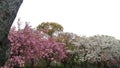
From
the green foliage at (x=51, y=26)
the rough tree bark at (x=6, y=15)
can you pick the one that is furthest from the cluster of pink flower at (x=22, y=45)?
the green foliage at (x=51, y=26)

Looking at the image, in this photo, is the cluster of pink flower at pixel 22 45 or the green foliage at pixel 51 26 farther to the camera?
the green foliage at pixel 51 26

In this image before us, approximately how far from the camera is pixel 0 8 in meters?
3.35

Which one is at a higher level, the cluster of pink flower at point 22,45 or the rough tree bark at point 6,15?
the cluster of pink flower at point 22,45

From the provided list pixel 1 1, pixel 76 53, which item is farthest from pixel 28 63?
pixel 1 1

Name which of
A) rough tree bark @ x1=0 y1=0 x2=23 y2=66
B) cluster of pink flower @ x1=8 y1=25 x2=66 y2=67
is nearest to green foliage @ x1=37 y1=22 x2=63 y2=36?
cluster of pink flower @ x1=8 y1=25 x2=66 y2=67

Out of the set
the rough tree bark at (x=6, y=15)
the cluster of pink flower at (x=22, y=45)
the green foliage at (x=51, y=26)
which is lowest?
the rough tree bark at (x=6, y=15)

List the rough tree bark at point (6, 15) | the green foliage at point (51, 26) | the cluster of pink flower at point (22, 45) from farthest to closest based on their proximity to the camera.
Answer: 1. the green foliage at point (51, 26)
2. the cluster of pink flower at point (22, 45)
3. the rough tree bark at point (6, 15)

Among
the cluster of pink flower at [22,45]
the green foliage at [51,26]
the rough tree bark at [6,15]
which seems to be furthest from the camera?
the green foliage at [51,26]

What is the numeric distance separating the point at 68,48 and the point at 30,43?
1807 centimetres

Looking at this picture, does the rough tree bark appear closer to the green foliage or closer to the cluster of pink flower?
the cluster of pink flower

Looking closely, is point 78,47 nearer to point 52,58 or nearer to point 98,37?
point 98,37

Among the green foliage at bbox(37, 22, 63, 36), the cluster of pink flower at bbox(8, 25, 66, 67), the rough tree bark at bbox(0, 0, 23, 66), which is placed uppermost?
the green foliage at bbox(37, 22, 63, 36)

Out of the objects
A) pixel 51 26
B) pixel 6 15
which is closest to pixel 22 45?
pixel 6 15

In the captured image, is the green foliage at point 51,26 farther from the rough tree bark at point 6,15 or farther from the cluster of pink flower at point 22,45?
the rough tree bark at point 6,15
